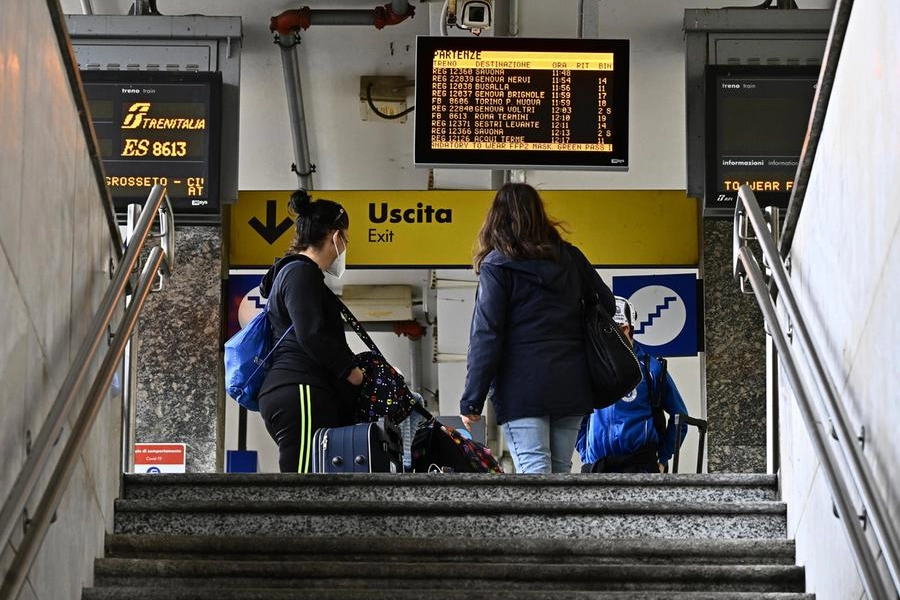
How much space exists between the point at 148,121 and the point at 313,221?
3.32 m

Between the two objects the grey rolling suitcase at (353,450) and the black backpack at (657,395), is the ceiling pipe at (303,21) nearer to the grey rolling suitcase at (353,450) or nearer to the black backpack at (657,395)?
the black backpack at (657,395)

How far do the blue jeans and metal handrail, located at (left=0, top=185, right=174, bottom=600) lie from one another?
135 cm

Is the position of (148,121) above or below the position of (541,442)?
above

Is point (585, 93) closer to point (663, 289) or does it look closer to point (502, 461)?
point (663, 289)

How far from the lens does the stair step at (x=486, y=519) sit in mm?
5148

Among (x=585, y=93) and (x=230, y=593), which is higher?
(x=585, y=93)

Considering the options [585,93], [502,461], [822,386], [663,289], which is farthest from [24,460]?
[502,461]

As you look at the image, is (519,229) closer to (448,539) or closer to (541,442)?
(541,442)

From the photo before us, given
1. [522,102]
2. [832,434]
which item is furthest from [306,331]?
[522,102]

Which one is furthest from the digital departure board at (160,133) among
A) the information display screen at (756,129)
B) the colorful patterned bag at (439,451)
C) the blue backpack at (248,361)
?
the colorful patterned bag at (439,451)

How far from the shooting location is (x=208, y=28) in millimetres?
9992

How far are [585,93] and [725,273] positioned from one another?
1.93 meters

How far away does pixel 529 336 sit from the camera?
595 centimetres

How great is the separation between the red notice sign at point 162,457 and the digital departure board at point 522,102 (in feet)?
7.96
